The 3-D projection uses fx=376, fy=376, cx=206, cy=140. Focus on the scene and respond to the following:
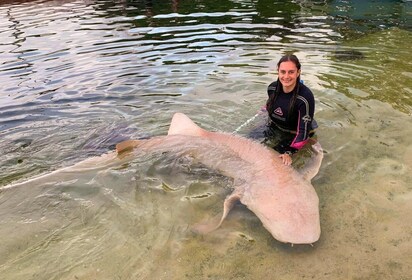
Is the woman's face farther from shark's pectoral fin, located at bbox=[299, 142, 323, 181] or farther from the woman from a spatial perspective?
shark's pectoral fin, located at bbox=[299, 142, 323, 181]

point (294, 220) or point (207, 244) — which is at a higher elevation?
point (294, 220)

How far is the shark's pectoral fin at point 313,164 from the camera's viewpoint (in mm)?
4364

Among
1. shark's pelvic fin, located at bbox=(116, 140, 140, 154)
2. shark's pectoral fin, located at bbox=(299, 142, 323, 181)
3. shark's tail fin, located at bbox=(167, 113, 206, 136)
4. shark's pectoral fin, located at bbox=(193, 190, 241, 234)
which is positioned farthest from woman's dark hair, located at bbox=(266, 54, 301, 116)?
shark's pelvic fin, located at bbox=(116, 140, 140, 154)

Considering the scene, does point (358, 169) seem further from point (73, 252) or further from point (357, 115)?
point (73, 252)

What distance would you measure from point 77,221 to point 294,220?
7.53 feet

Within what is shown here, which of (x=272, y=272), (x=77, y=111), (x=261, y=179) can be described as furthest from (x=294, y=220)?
(x=77, y=111)

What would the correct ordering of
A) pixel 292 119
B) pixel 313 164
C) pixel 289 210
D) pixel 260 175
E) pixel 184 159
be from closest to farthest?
pixel 289 210 → pixel 260 175 → pixel 313 164 → pixel 184 159 → pixel 292 119

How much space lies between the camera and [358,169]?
4.73 m

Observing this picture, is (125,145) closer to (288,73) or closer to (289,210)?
(288,73)

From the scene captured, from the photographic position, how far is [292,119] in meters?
5.34

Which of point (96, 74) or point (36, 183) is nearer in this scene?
point (36, 183)

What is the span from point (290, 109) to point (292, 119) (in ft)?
0.73

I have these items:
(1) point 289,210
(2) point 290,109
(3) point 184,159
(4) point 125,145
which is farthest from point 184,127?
(1) point 289,210

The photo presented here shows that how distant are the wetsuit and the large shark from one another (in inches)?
11.9
